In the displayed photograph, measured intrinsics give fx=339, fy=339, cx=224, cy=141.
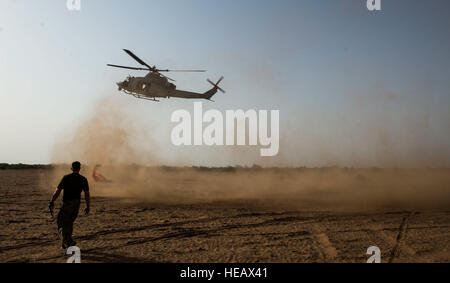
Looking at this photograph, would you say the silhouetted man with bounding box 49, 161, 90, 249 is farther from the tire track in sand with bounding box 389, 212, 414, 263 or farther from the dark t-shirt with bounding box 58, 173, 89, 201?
the tire track in sand with bounding box 389, 212, 414, 263

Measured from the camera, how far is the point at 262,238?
9555 millimetres

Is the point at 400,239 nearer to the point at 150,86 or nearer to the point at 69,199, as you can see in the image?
the point at 69,199

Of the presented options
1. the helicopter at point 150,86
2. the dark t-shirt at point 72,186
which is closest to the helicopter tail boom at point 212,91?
the helicopter at point 150,86

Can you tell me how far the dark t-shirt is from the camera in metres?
7.78

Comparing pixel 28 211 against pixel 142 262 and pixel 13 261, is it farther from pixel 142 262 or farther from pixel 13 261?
pixel 142 262

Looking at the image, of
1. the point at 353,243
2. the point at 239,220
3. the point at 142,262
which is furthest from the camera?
the point at 239,220

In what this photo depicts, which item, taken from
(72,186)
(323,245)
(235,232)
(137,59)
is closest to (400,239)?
(323,245)

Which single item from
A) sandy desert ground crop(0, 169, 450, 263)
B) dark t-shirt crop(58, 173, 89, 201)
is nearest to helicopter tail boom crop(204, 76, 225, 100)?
sandy desert ground crop(0, 169, 450, 263)

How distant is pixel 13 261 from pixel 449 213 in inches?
606

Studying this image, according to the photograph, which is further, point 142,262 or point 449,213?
point 449,213

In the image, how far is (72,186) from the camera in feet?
25.6
